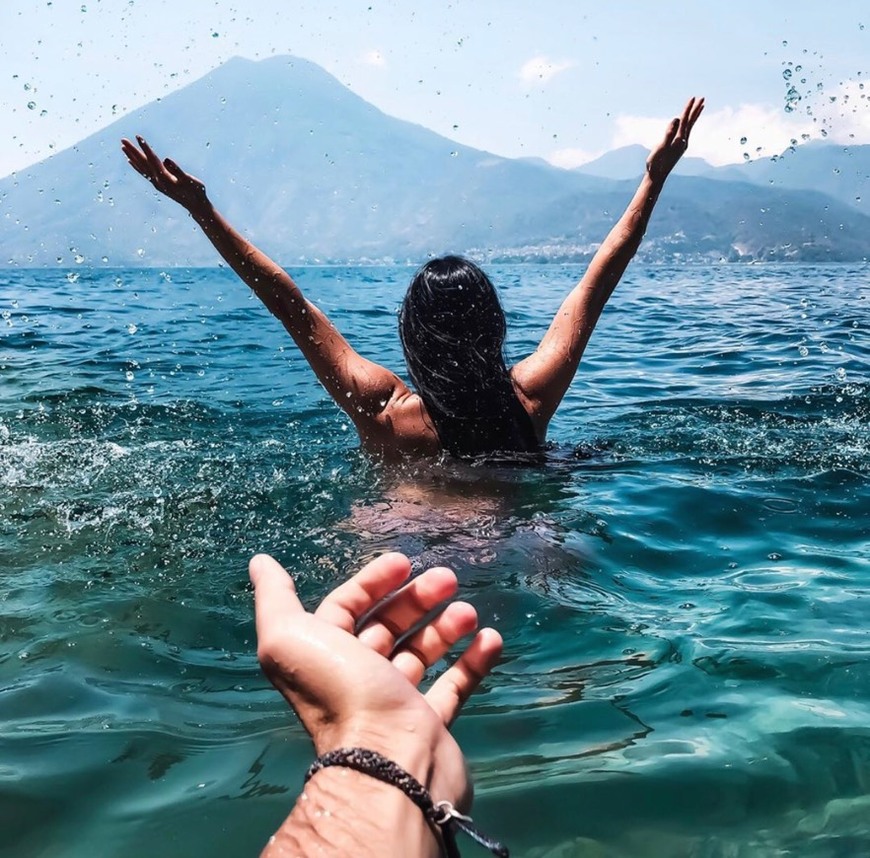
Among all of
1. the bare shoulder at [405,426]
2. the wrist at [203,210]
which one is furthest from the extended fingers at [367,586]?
the wrist at [203,210]

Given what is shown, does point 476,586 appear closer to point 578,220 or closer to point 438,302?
point 438,302

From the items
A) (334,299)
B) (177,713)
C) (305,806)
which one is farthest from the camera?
(334,299)

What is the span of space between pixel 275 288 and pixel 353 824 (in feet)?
9.64

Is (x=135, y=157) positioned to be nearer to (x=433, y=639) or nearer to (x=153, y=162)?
(x=153, y=162)

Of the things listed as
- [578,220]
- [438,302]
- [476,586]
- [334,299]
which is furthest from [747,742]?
[578,220]

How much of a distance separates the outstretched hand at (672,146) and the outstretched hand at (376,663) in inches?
137

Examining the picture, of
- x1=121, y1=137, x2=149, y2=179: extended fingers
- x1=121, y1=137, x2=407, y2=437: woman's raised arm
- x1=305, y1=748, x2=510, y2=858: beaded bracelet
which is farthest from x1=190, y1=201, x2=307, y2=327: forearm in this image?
x1=305, y1=748, x2=510, y2=858: beaded bracelet

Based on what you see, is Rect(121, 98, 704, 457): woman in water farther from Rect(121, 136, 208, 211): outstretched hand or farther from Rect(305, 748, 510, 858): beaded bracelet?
Rect(305, 748, 510, 858): beaded bracelet

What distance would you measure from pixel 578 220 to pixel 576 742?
196 metres

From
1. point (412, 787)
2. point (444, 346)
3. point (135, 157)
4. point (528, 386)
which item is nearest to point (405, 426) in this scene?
point (444, 346)

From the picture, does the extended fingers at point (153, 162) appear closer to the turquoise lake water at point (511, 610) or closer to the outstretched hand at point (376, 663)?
the turquoise lake water at point (511, 610)

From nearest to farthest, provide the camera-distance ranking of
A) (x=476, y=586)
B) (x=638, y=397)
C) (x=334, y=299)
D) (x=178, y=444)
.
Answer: (x=476, y=586)
(x=178, y=444)
(x=638, y=397)
(x=334, y=299)

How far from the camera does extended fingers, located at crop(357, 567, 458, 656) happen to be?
1527 mm

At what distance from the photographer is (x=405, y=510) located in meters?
4.09
